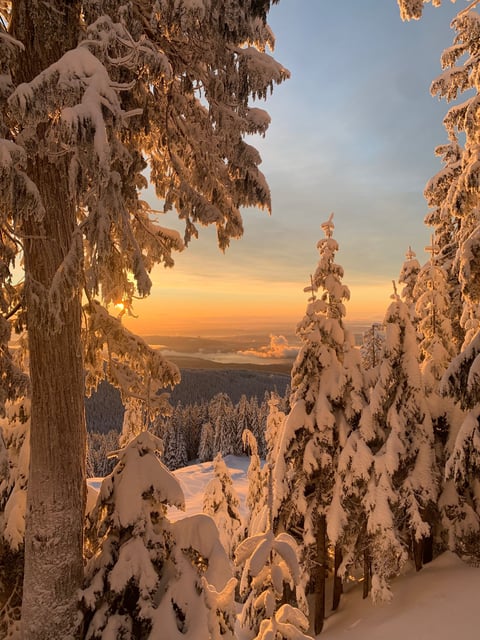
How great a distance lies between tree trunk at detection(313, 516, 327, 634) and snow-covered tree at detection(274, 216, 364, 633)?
0.03 m

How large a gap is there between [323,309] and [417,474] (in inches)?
246

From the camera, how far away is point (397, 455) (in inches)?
559

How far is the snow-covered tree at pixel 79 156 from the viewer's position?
3.77 m

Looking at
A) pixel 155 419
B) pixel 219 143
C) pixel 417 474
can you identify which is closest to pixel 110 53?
pixel 219 143

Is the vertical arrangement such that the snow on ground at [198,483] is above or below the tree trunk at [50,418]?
below

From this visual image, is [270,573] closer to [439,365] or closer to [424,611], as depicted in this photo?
[424,611]

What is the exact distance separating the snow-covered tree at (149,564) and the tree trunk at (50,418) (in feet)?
1.16

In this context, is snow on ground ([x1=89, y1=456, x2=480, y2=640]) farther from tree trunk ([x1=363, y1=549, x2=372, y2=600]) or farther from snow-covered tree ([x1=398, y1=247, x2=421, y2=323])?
snow-covered tree ([x1=398, y1=247, x2=421, y2=323])

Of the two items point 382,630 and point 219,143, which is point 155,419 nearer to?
point 219,143

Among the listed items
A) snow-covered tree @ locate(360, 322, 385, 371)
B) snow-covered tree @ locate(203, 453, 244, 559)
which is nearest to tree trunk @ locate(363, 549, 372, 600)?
snow-covered tree @ locate(203, 453, 244, 559)

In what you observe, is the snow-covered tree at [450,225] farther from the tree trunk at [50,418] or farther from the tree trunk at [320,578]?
the tree trunk at [50,418]

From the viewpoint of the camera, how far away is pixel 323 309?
1535 cm

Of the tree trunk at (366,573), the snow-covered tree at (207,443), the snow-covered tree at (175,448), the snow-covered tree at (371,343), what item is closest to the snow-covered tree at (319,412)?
the tree trunk at (366,573)

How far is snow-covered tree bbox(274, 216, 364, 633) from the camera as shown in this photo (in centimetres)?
1495
